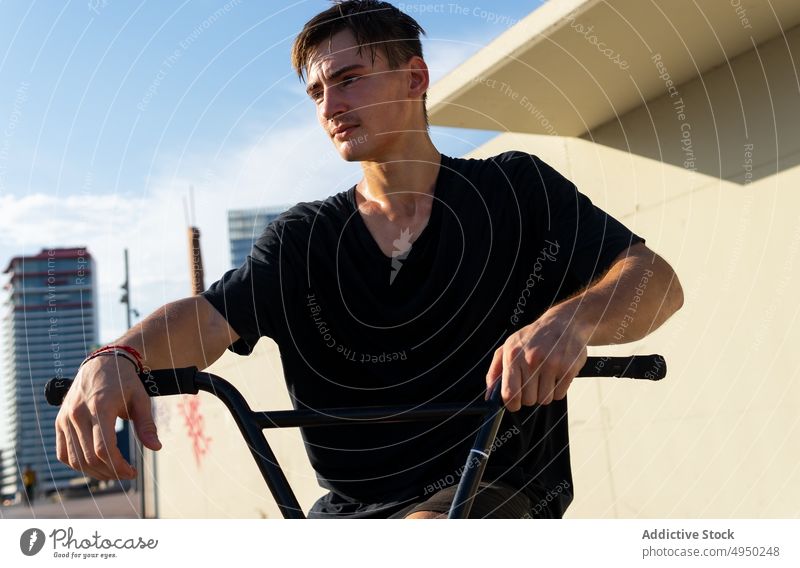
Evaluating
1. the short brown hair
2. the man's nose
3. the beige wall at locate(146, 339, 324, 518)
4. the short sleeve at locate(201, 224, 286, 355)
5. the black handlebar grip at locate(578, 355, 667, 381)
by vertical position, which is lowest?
the beige wall at locate(146, 339, 324, 518)

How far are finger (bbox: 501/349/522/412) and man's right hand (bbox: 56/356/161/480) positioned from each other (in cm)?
50

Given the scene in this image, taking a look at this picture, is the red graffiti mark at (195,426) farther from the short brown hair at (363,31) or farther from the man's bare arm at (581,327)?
the man's bare arm at (581,327)

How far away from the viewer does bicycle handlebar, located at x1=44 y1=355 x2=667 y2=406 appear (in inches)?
55.1

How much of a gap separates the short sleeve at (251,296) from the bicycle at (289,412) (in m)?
0.43

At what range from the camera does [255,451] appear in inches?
55.2

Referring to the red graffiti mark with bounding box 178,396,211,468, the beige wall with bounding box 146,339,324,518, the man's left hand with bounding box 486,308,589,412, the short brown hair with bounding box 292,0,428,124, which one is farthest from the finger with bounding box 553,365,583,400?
the red graffiti mark with bounding box 178,396,211,468

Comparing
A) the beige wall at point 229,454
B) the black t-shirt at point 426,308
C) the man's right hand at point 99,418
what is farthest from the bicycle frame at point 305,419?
the beige wall at point 229,454

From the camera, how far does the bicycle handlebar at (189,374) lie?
140 centimetres

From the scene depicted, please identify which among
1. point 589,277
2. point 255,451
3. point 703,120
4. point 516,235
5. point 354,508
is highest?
point 703,120

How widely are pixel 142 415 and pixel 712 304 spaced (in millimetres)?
3114

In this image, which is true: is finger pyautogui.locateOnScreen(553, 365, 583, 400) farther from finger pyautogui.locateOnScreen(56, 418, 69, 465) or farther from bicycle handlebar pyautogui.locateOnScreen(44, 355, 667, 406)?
finger pyautogui.locateOnScreen(56, 418, 69, 465)

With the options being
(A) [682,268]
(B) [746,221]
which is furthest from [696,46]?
(A) [682,268]
